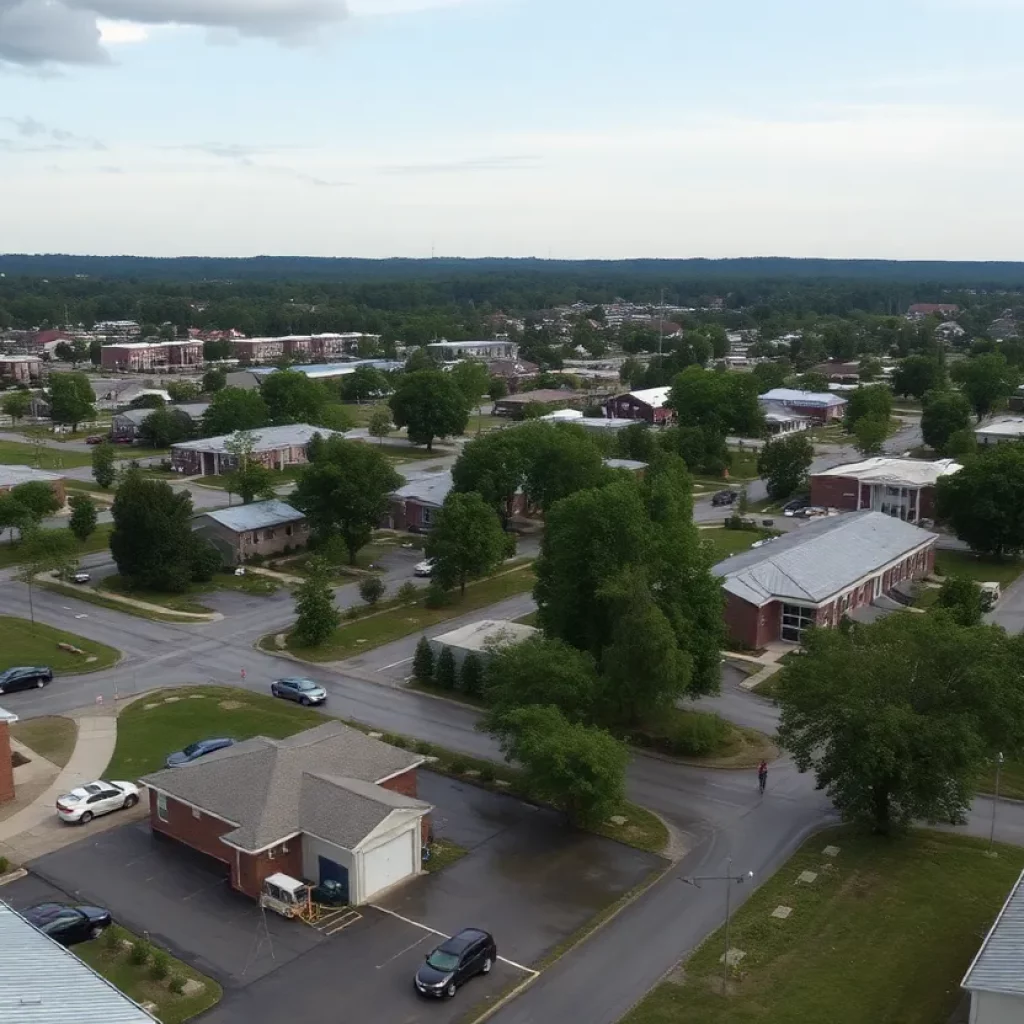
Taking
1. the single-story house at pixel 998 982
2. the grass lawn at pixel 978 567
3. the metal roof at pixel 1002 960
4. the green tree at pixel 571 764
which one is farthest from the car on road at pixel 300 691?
the grass lawn at pixel 978 567

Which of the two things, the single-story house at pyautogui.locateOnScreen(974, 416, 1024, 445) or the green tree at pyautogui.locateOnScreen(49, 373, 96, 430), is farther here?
the green tree at pyautogui.locateOnScreen(49, 373, 96, 430)

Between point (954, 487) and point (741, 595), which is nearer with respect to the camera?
point (741, 595)

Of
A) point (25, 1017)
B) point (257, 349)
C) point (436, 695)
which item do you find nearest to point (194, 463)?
point (436, 695)

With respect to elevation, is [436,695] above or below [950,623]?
below

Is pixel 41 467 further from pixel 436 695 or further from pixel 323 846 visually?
pixel 323 846

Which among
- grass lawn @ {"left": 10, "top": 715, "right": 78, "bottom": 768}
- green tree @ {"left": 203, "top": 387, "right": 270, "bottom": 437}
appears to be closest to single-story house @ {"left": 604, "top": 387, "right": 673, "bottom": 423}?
green tree @ {"left": 203, "top": 387, "right": 270, "bottom": 437}

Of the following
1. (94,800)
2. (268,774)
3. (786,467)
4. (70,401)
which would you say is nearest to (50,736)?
(94,800)

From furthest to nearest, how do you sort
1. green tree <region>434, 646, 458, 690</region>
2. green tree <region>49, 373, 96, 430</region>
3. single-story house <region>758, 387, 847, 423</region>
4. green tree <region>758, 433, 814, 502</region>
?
single-story house <region>758, 387, 847, 423</region>, green tree <region>49, 373, 96, 430</region>, green tree <region>758, 433, 814, 502</region>, green tree <region>434, 646, 458, 690</region>

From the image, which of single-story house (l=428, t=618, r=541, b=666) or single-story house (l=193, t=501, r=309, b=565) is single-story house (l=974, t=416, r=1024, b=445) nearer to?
single-story house (l=193, t=501, r=309, b=565)
